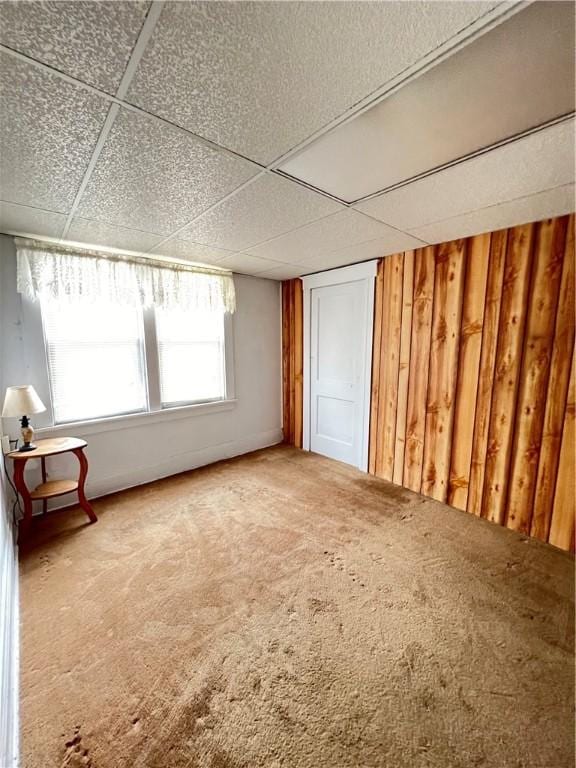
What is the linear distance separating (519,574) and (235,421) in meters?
2.97

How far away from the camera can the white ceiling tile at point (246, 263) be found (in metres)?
2.94

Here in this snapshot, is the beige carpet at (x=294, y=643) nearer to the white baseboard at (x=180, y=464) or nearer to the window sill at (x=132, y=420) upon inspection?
the white baseboard at (x=180, y=464)

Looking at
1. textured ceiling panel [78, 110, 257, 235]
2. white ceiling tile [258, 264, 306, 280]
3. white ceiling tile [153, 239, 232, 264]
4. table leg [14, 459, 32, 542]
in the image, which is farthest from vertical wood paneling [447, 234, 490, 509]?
table leg [14, 459, 32, 542]

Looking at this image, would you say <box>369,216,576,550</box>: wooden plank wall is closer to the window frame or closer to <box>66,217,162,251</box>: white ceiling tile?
the window frame

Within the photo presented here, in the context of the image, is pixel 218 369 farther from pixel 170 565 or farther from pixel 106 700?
pixel 106 700

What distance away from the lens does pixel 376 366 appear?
3.18m

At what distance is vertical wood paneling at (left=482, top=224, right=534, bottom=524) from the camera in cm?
218

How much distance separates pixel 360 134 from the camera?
3.97 ft

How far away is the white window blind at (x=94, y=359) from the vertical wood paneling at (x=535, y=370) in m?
3.31

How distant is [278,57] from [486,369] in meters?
2.35

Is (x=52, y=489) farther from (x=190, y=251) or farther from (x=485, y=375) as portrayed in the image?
(x=485, y=375)

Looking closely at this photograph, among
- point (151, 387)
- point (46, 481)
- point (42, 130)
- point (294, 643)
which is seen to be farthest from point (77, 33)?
point (46, 481)

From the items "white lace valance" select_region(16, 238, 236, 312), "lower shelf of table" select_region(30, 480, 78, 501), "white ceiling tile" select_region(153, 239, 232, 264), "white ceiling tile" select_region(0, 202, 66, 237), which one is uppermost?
"white ceiling tile" select_region(153, 239, 232, 264)

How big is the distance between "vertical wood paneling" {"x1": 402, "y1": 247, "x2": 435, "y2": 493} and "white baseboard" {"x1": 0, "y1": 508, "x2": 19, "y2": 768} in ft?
9.54
